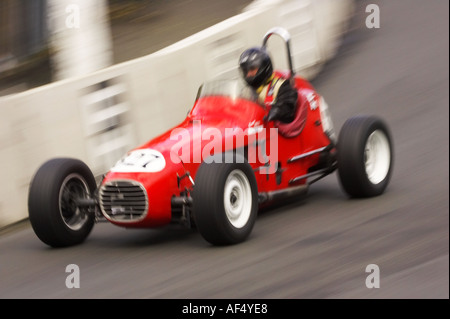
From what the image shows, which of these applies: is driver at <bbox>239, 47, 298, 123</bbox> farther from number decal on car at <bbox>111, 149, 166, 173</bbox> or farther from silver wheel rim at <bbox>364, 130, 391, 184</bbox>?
number decal on car at <bbox>111, 149, 166, 173</bbox>

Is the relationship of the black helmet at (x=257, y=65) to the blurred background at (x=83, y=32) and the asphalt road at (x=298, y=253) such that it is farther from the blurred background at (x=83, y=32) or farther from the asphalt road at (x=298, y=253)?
the blurred background at (x=83, y=32)

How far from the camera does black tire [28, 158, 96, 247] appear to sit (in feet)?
25.3

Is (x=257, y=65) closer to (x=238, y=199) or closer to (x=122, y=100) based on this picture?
(x=238, y=199)

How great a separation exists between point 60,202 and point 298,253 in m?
2.06

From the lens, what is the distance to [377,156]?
9.05 meters

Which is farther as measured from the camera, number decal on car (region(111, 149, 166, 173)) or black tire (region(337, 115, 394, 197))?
black tire (region(337, 115, 394, 197))

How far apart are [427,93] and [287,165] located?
13.9 ft

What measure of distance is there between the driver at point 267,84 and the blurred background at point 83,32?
8.04 feet

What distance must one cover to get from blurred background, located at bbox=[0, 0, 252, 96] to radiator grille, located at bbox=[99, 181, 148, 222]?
3061mm

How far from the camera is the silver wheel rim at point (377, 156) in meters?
8.97

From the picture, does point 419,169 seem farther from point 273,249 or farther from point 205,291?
point 205,291

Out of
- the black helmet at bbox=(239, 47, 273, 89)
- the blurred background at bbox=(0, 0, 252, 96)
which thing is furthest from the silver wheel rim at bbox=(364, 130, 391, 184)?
the blurred background at bbox=(0, 0, 252, 96)

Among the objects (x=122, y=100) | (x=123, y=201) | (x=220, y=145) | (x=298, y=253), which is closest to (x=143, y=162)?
(x=123, y=201)

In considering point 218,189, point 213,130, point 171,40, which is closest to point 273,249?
point 218,189
